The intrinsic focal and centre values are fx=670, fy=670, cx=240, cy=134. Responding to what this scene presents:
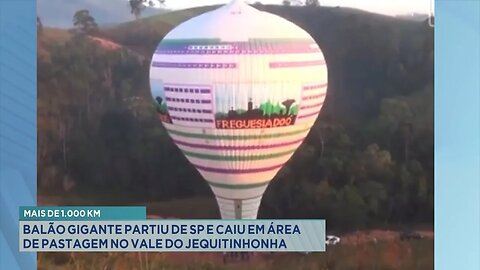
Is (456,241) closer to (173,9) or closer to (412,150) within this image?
(412,150)

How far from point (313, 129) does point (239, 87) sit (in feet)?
0.87

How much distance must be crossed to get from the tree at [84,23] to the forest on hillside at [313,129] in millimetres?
16

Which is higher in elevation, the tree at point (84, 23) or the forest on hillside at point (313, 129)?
the tree at point (84, 23)

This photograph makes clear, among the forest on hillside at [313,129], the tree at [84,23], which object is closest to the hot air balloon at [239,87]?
the forest on hillside at [313,129]

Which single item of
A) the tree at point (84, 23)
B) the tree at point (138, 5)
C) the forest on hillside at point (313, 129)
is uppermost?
the tree at point (138, 5)

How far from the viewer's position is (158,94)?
207 cm

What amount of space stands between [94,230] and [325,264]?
0.73 metres

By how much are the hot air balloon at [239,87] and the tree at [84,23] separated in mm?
213

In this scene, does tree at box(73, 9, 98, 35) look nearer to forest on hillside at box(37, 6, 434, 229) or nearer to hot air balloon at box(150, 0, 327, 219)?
forest on hillside at box(37, 6, 434, 229)

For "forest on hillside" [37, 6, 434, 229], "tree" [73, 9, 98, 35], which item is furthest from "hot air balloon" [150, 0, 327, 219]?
"tree" [73, 9, 98, 35]

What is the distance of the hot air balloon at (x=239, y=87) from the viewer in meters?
2.03

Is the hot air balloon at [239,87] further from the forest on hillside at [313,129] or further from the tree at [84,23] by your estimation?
the tree at [84,23]

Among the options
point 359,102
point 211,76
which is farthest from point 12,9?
point 359,102

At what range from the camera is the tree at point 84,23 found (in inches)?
81.6
